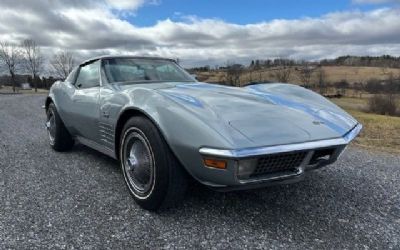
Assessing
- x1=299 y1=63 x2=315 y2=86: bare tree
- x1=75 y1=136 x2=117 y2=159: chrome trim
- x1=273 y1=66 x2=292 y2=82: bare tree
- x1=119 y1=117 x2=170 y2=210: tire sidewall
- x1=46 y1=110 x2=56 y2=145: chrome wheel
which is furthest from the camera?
x1=299 y1=63 x2=315 y2=86: bare tree

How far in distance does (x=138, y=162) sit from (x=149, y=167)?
164 mm

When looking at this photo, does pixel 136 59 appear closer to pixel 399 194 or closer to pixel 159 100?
pixel 159 100

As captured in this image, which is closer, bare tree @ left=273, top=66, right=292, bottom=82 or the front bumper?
the front bumper

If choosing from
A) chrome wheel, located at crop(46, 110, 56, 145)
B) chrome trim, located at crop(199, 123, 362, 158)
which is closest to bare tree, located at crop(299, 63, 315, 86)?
chrome wheel, located at crop(46, 110, 56, 145)

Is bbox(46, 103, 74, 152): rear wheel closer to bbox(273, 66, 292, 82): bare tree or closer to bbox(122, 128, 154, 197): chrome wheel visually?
bbox(122, 128, 154, 197): chrome wheel

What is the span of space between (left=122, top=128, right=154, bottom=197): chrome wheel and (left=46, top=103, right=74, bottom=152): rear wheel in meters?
2.12

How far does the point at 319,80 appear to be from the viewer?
7306cm

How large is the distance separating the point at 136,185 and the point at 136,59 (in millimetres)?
1814

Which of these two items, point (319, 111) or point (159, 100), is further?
point (319, 111)

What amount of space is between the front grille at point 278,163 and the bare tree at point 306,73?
70.5 metres

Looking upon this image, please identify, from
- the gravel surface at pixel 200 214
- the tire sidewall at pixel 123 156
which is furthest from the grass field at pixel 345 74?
the tire sidewall at pixel 123 156

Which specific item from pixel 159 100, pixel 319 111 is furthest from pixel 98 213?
pixel 319 111

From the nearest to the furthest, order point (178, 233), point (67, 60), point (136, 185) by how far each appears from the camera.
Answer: point (178, 233), point (136, 185), point (67, 60)

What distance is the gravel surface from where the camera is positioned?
2.52 m
